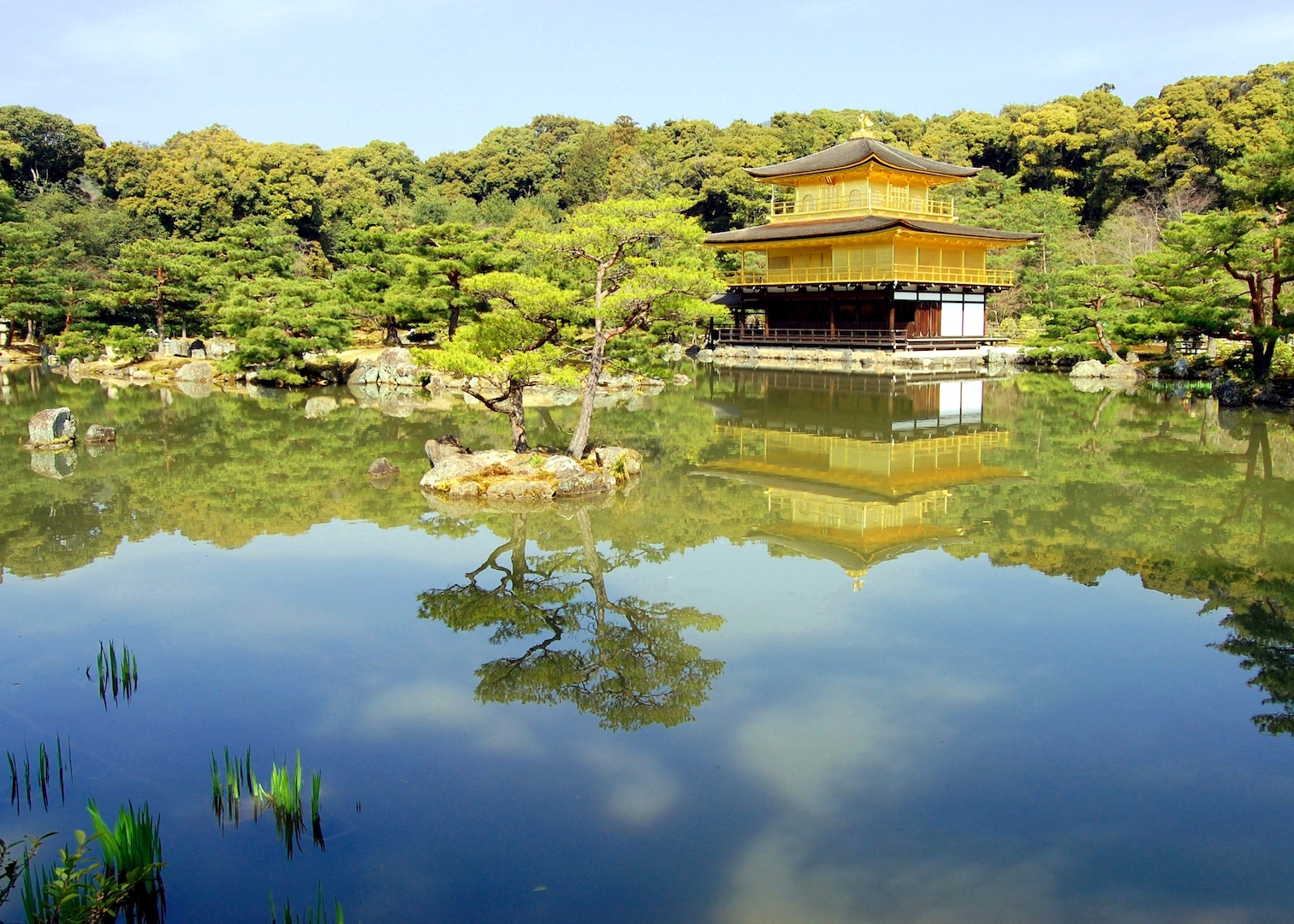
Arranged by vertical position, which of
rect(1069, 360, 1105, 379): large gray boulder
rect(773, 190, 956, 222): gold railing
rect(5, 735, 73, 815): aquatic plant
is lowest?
rect(5, 735, 73, 815): aquatic plant

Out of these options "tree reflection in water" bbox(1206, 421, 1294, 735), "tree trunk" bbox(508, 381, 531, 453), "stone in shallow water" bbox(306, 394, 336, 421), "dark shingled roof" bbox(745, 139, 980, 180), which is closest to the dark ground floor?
"dark shingled roof" bbox(745, 139, 980, 180)

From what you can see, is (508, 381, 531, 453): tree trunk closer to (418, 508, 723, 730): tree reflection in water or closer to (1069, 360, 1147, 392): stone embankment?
(418, 508, 723, 730): tree reflection in water

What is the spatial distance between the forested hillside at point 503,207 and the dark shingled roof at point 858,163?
5.43m

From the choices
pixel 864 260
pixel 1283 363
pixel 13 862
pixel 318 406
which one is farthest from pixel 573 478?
pixel 864 260

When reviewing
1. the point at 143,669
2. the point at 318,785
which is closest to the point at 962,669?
the point at 318,785

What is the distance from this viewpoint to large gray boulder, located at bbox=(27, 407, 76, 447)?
611 inches

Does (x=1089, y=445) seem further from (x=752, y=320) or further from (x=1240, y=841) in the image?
(x=752, y=320)

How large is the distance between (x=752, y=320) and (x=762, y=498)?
2479 cm

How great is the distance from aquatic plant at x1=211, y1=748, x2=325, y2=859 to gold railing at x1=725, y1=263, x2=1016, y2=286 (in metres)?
25.9

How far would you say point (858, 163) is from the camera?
30.9m

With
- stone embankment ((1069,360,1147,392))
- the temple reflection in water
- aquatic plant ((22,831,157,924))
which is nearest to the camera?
aquatic plant ((22,831,157,924))

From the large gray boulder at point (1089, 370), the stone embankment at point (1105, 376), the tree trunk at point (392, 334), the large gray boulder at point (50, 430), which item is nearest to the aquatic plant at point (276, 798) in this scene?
the large gray boulder at point (50, 430)

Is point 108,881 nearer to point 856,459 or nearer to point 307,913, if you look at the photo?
point 307,913

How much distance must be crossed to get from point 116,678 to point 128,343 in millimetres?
26073
